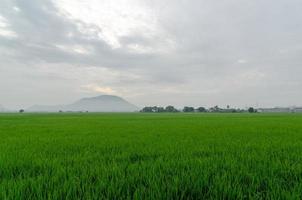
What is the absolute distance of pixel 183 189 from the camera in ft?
8.27

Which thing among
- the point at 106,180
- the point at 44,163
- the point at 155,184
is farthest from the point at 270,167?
the point at 44,163

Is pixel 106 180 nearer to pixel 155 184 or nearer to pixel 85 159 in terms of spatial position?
pixel 155 184

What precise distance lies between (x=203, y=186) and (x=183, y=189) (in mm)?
311

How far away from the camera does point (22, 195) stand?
2.40m

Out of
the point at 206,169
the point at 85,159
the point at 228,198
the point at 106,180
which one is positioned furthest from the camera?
the point at 85,159

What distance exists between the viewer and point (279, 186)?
102 inches

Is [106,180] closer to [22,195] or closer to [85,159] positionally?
[22,195]

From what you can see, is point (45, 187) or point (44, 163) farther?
point (44, 163)

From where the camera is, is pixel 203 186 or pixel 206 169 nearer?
pixel 203 186

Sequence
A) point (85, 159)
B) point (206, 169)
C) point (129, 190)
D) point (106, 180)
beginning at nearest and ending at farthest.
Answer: point (129, 190) → point (106, 180) → point (206, 169) → point (85, 159)

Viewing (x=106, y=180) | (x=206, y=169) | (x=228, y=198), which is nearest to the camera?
(x=228, y=198)

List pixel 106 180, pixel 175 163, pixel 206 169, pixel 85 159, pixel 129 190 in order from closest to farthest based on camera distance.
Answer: pixel 129 190, pixel 106 180, pixel 206 169, pixel 175 163, pixel 85 159

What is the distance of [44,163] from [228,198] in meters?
3.57

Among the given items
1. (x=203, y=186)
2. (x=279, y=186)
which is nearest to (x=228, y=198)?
(x=203, y=186)
